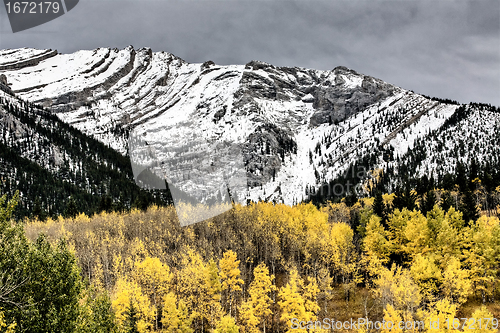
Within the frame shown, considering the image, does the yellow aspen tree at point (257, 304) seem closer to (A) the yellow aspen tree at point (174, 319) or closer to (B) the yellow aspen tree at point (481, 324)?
(A) the yellow aspen tree at point (174, 319)

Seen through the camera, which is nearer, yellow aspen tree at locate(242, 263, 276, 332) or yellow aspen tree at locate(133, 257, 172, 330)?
yellow aspen tree at locate(242, 263, 276, 332)

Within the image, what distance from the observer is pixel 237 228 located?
78.4m

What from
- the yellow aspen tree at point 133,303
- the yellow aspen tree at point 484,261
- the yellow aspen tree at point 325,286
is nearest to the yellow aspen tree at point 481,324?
the yellow aspen tree at point 484,261

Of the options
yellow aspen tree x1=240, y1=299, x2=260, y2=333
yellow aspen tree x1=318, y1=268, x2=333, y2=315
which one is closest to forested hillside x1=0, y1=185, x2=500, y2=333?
yellow aspen tree x1=240, y1=299, x2=260, y2=333

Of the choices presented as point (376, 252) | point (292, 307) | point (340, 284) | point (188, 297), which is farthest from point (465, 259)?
point (188, 297)

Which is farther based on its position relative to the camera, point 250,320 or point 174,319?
point 250,320

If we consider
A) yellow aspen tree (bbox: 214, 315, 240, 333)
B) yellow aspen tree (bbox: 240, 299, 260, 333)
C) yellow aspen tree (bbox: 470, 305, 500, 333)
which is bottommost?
yellow aspen tree (bbox: 240, 299, 260, 333)

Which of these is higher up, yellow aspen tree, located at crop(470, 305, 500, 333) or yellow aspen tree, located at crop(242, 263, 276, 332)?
yellow aspen tree, located at crop(470, 305, 500, 333)

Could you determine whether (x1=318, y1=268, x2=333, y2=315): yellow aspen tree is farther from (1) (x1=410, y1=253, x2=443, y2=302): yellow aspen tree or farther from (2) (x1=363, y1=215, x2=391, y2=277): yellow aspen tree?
(1) (x1=410, y1=253, x2=443, y2=302): yellow aspen tree

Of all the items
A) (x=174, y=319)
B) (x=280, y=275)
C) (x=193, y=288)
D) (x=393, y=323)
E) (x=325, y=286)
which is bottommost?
(x=280, y=275)

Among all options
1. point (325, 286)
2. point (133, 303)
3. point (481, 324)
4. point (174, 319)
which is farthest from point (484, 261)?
point (133, 303)

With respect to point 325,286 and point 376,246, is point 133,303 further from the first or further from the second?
point 376,246

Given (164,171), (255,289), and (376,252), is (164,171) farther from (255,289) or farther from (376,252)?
(376,252)

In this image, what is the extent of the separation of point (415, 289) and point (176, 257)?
41050 millimetres
